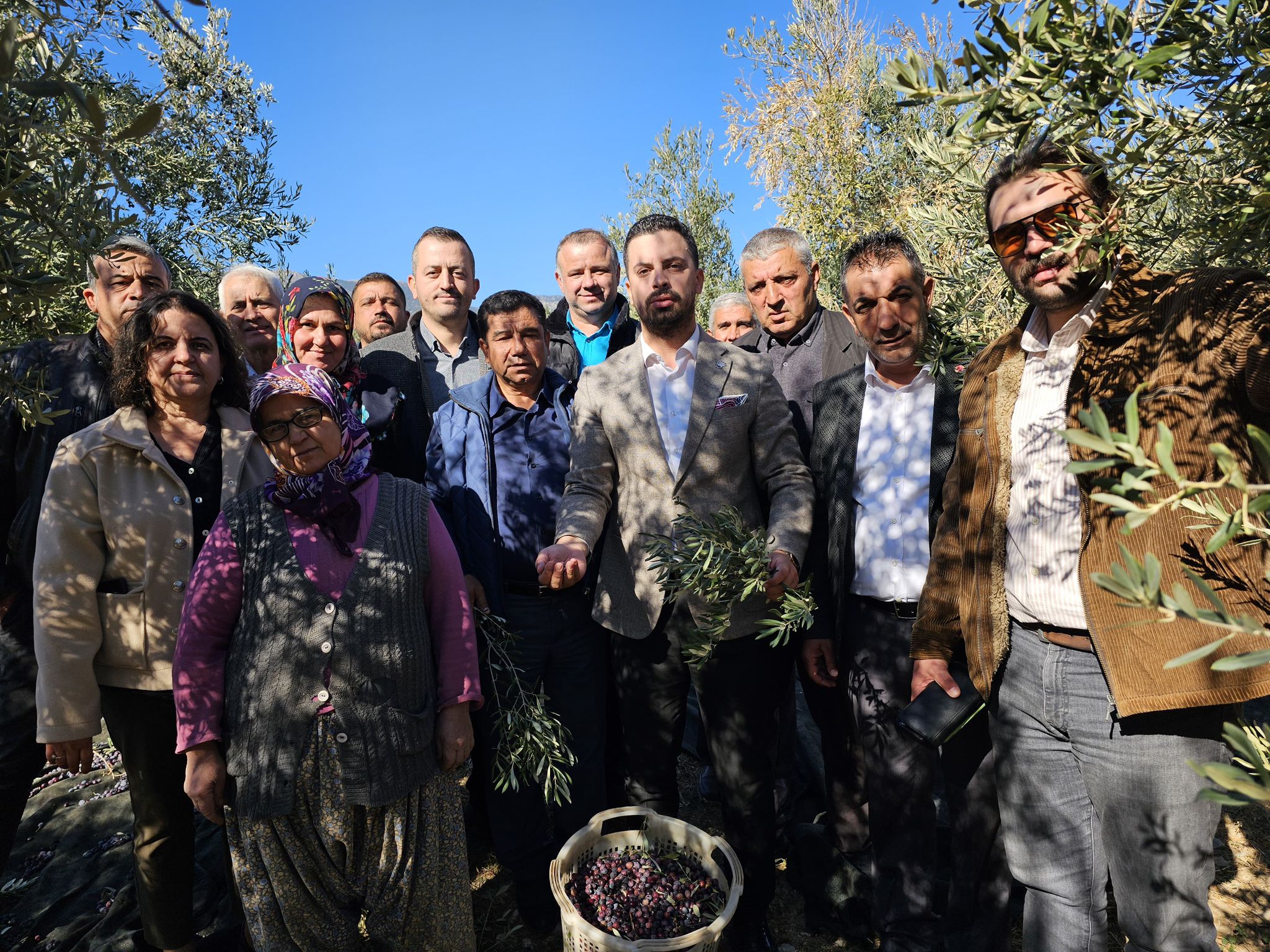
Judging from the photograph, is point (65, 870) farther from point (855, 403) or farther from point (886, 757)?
point (855, 403)

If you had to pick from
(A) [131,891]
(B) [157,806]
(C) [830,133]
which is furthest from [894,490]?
(C) [830,133]

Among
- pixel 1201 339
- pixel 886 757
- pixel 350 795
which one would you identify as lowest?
pixel 886 757

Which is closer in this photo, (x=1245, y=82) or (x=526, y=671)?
(x=1245, y=82)

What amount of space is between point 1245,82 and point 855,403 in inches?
76.1

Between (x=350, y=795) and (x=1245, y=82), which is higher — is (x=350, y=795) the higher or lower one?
the lower one

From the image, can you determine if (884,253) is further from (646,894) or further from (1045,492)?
(646,894)

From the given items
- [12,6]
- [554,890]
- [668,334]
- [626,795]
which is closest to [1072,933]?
[554,890]

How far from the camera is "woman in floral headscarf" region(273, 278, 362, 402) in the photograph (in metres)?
3.98

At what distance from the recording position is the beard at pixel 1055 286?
2215 millimetres

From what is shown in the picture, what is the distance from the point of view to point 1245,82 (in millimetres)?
1532

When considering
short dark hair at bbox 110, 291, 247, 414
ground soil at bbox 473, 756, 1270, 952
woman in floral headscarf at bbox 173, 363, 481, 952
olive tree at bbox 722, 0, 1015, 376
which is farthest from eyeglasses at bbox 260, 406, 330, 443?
olive tree at bbox 722, 0, 1015, 376

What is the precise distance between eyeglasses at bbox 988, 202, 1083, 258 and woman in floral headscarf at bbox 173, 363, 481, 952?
219 cm

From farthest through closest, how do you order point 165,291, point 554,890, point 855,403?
point 855,403 → point 165,291 → point 554,890

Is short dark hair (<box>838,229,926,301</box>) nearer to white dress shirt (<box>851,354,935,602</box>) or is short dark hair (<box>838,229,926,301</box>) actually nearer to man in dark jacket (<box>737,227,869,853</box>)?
white dress shirt (<box>851,354,935,602</box>)
